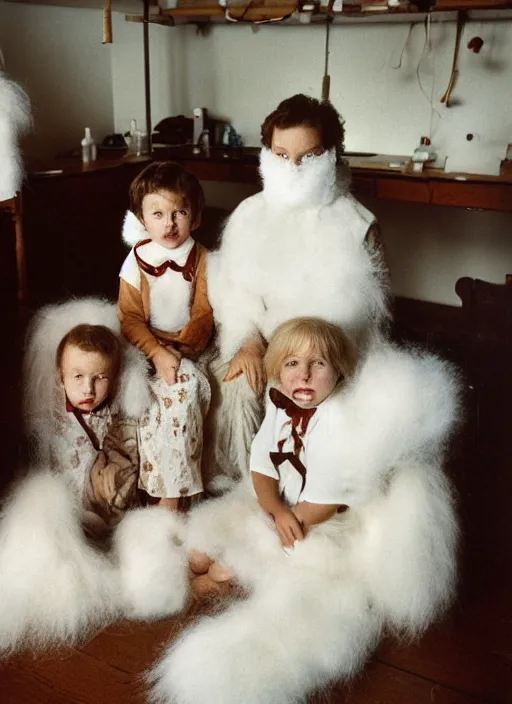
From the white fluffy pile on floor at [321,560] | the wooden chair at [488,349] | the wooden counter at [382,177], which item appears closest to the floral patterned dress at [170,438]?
the white fluffy pile on floor at [321,560]

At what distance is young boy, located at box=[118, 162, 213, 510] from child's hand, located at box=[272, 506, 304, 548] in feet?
0.72

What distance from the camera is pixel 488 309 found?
7.27 feet

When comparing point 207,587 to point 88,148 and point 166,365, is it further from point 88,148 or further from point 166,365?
point 88,148

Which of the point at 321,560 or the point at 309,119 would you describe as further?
the point at 309,119

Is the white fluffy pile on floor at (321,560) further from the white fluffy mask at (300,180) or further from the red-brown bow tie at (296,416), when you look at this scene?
the white fluffy mask at (300,180)

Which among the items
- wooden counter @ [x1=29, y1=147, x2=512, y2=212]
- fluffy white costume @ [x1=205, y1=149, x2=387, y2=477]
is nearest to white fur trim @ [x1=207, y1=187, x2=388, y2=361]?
fluffy white costume @ [x1=205, y1=149, x2=387, y2=477]

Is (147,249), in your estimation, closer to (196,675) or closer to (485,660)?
(196,675)

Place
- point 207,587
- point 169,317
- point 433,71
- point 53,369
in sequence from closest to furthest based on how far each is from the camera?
point 207,587 → point 53,369 → point 169,317 → point 433,71

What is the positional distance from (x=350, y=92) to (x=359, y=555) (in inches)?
78.3

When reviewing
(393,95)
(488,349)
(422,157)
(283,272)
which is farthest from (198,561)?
(393,95)

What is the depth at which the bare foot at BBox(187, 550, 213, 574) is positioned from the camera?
1279mm

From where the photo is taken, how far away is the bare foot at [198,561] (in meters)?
1.28

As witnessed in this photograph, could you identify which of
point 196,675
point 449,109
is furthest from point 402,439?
point 449,109

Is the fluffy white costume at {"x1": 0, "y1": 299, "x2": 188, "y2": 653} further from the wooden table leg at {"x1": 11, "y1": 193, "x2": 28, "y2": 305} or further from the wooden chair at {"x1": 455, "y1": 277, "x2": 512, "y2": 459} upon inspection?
the wooden chair at {"x1": 455, "y1": 277, "x2": 512, "y2": 459}
